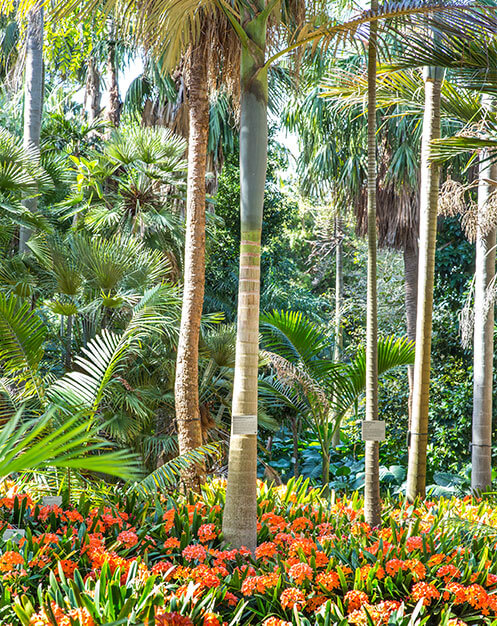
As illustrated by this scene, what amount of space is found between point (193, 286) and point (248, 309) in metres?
1.77

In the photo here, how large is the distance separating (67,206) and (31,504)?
4.83 meters

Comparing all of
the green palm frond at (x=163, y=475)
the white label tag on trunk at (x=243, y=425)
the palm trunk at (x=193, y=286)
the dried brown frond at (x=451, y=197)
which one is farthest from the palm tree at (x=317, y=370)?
the white label tag on trunk at (x=243, y=425)

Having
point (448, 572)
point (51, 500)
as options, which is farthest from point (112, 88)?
point (448, 572)

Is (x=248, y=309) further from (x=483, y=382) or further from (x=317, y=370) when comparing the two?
(x=483, y=382)

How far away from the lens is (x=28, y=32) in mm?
8453

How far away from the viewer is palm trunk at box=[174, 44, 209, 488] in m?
5.96

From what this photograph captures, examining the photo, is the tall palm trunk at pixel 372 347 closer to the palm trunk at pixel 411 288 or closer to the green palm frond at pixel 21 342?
the green palm frond at pixel 21 342

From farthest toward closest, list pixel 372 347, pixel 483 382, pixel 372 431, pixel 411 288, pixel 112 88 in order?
1. pixel 112 88
2. pixel 411 288
3. pixel 483 382
4. pixel 372 347
5. pixel 372 431

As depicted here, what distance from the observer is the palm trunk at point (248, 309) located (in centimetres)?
427

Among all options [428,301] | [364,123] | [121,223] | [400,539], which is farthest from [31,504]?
[364,123]

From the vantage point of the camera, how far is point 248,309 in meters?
4.39

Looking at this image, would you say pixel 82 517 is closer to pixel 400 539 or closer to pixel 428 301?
pixel 400 539

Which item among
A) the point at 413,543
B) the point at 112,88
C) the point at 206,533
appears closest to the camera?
the point at 413,543

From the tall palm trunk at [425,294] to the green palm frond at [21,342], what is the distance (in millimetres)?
3199
